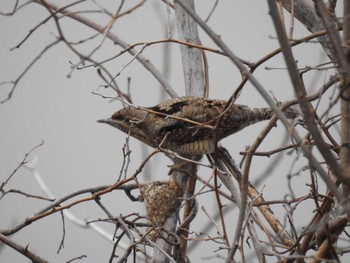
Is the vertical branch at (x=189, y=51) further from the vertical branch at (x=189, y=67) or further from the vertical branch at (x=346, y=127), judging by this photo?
the vertical branch at (x=346, y=127)

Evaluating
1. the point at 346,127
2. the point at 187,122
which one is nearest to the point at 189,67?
the point at 187,122

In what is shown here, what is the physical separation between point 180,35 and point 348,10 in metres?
1.59

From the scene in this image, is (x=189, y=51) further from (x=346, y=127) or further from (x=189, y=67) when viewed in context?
(x=346, y=127)

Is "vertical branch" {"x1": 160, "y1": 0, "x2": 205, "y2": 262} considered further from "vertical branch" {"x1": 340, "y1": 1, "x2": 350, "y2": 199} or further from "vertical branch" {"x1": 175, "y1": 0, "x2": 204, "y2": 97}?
"vertical branch" {"x1": 340, "y1": 1, "x2": 350, "y2": 199}

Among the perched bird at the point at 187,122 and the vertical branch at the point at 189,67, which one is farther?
the perched bird at the point at 187,122

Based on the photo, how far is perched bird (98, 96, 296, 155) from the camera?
2883mm

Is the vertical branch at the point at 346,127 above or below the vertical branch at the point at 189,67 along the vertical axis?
below

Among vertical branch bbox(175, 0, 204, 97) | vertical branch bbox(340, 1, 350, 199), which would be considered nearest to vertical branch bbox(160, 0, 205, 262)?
vertical branch bbox(175, 0, 204, 97)

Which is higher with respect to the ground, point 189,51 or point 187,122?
point 189,51

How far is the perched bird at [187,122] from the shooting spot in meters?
2.88

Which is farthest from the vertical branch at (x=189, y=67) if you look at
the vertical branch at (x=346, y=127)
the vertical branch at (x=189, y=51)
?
the vertical branch at (x=346, y=127)

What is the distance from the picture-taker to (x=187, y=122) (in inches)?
111

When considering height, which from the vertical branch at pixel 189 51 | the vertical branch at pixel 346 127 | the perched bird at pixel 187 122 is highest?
the vertical branch at pixel 189 51

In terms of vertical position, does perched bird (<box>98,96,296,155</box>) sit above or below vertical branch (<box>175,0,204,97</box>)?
below
